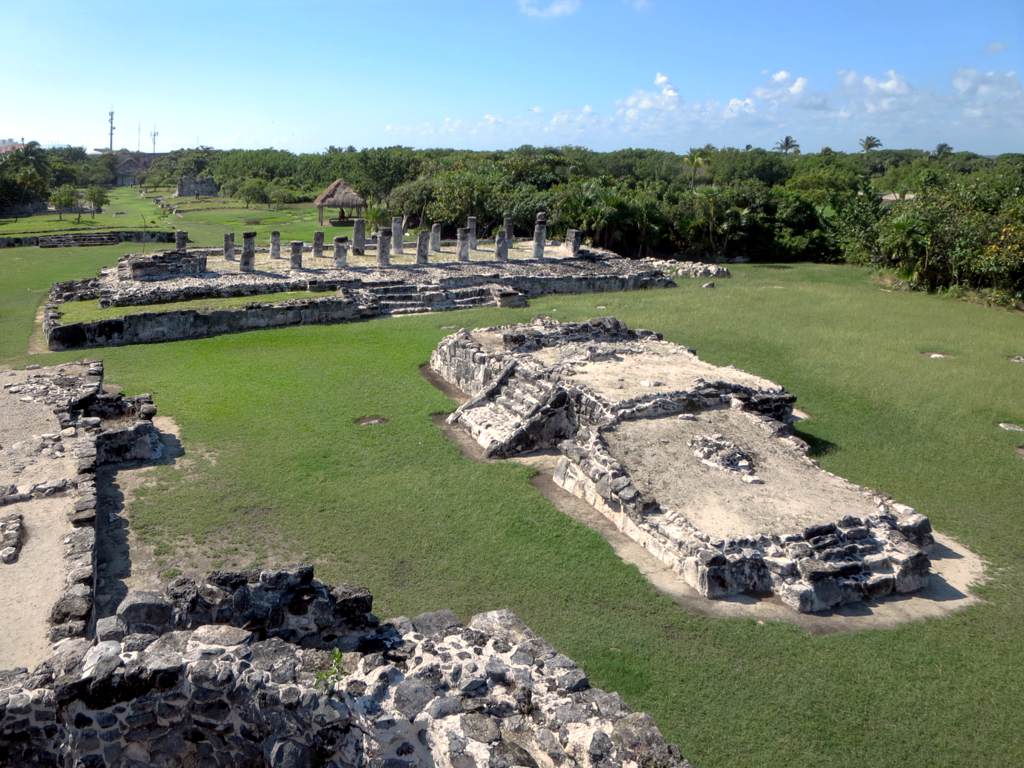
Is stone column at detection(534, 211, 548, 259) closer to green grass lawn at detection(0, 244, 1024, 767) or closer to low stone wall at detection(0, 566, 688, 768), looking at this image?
green grass lawn at detection(0, 244, 1024, 767)

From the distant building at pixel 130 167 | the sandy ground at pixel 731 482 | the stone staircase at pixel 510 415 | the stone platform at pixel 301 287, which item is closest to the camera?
the sandy ground at pixel 731 482

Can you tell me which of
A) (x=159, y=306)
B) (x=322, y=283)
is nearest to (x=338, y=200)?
(x=322, y=283)

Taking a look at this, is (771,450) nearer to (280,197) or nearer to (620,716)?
(620,716)

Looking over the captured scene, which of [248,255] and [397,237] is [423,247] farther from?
[248,255]

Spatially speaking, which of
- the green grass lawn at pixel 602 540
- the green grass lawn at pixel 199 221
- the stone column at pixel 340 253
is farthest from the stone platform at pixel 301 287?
the green grass lawn at pixel 199 221

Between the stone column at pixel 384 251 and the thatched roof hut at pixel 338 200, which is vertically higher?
the thatched roof hut at pixel 338 200

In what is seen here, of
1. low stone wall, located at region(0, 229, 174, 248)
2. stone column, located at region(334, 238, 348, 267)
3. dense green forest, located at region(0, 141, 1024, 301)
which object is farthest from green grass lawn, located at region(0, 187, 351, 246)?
stone column, located at region(334, 238, 348, 267)

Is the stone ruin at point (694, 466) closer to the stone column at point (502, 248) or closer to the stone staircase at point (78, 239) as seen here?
the stone column at point (502, 248)
